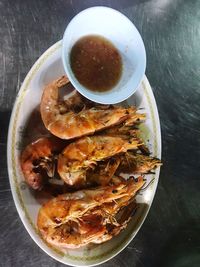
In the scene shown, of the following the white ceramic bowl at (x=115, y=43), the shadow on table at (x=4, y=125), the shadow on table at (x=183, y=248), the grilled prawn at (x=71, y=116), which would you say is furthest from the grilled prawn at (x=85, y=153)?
the shadow on table at (x=183, y=248)

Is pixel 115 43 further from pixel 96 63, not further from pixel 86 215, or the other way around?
pixel 86 215

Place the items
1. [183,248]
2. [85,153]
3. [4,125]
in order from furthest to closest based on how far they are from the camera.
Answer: [183,248] < [4,125] < [85,153]

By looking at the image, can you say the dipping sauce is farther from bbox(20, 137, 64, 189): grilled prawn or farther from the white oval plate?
bbox(20, 137, 64, 189): grilled prawn

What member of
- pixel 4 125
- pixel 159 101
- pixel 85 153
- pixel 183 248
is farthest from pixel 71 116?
pixel 183 248

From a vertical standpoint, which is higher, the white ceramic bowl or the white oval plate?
the white ceramic bowl

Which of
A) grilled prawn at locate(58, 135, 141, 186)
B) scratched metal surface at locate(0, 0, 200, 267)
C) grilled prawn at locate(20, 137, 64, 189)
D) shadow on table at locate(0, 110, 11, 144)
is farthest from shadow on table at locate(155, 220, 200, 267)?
shadow on table at locate(0, 110, 11, 144)

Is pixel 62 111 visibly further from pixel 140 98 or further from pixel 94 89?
pixel 140 98
